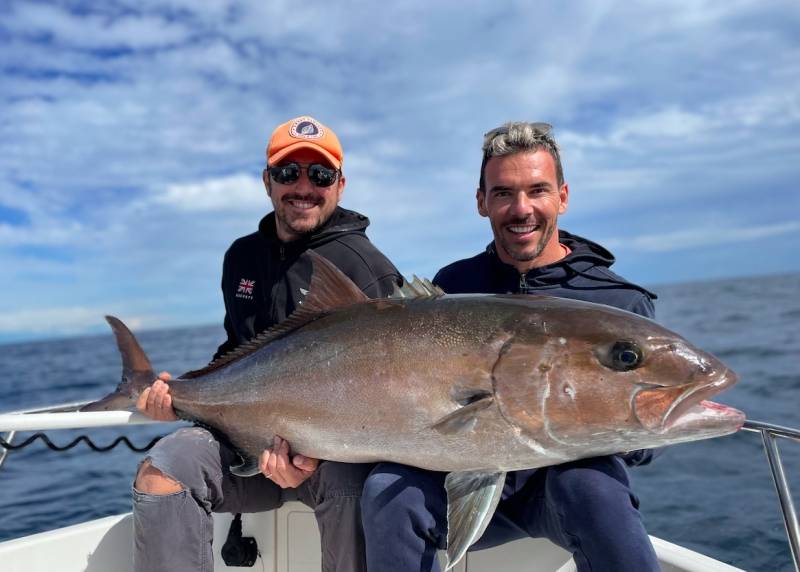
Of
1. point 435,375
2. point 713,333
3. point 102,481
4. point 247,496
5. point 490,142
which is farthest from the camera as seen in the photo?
point 713,333

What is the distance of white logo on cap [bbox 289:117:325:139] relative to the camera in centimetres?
399

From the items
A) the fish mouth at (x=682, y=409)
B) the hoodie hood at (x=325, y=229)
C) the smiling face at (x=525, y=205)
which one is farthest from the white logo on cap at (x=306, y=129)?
the fish mouth at (x=682, y=409)

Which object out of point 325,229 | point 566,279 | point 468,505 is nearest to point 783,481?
point 566,279

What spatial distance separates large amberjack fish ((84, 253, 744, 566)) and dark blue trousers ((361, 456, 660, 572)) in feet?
0.35

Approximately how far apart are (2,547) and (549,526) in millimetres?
2838

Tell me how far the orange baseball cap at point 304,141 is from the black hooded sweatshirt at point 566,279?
1.10m

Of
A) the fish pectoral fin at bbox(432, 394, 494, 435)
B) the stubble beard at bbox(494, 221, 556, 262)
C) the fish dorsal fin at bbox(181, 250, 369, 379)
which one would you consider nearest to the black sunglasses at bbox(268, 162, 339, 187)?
the fish dorsal fin at bbox(181, 250, 369, 379)

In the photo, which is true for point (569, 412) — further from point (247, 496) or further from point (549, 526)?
point (247, 496)

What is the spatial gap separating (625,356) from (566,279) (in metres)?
1.04

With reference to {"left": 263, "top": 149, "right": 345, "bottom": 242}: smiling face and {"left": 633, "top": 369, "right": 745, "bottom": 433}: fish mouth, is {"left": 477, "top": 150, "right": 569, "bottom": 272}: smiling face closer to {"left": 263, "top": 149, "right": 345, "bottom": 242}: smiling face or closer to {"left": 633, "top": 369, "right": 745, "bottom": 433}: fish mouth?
{"left": 263, "top": 149, "right": 345, "bottom": 242}: smiling face

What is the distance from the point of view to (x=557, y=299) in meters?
2.61

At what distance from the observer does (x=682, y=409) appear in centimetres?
221

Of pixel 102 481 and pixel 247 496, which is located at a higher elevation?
pixel 247 496

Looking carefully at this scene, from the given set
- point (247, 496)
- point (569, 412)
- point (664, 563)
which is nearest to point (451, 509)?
point (569, 412)
